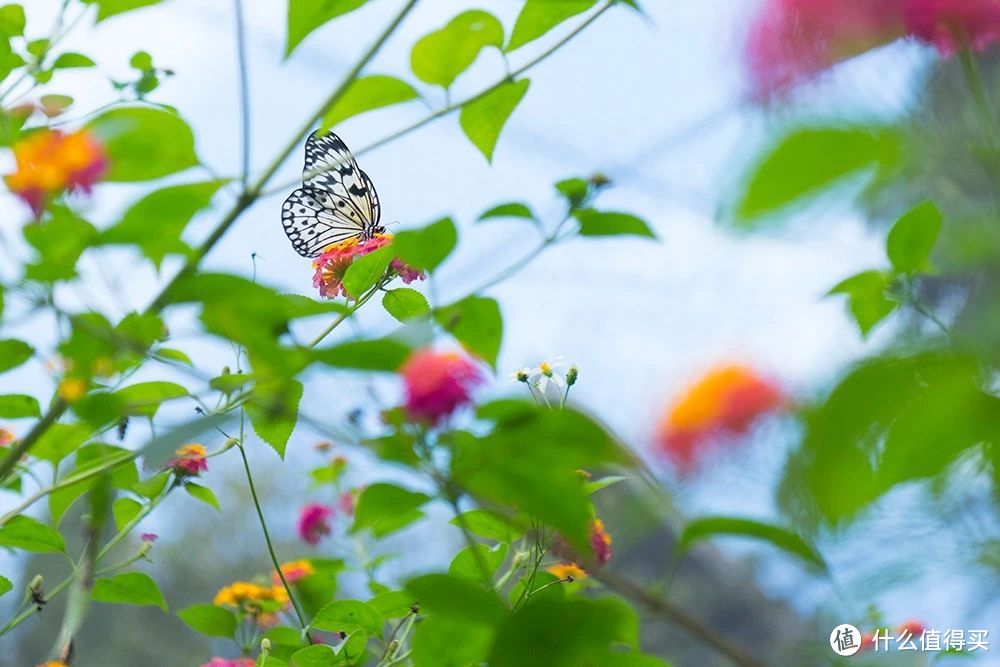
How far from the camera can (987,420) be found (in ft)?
0.71

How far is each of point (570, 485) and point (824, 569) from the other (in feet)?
0.22

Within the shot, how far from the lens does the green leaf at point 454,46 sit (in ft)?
1.60

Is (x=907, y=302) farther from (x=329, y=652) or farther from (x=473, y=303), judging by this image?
(x=329, y=652)

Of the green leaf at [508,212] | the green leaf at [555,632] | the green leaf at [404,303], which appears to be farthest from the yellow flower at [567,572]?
the green leaf at [555,632]

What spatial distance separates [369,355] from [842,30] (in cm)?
15

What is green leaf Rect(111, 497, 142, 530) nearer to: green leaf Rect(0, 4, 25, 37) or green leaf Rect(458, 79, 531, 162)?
green leaf Rect(0, 4, 25, 37)

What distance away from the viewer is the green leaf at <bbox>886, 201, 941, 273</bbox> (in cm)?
41

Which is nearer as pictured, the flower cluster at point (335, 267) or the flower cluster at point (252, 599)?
the flower cluster at point (335, 267)

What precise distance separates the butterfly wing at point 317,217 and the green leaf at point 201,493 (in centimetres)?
33

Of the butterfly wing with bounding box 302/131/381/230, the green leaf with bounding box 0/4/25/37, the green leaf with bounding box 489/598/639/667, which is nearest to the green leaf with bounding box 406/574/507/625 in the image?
the green leaf with bounding box 489/598/639/667

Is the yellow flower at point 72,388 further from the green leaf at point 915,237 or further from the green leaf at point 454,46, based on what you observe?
the green leaf at point 915,237

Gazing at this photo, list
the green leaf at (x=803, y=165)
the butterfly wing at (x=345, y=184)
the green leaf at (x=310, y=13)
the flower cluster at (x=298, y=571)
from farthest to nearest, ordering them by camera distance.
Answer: the butterfly wing at (x=345, y=184) < the flower cluster at (x=298, y=571) < the green leaf at (x=310, y=13) < the green leaf at (x=803, y=165)

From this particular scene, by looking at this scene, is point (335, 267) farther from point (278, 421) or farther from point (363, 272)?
point (278, 421)

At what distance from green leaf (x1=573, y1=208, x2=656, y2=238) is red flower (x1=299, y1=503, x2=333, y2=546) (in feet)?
2.26
